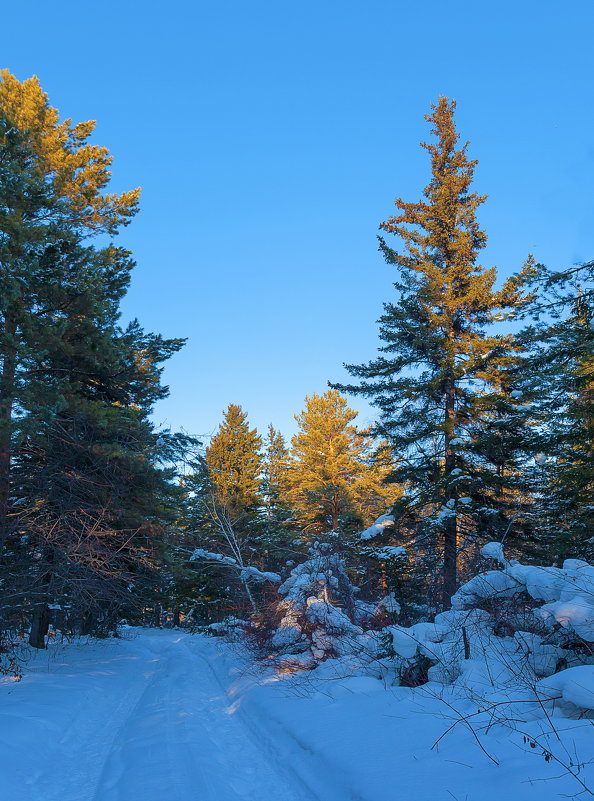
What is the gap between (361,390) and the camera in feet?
59.1

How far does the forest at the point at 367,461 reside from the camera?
279 inches

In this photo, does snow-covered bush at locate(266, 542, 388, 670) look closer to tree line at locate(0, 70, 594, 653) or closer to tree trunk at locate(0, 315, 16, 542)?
tree line at locate(0, 70, 594, 653)

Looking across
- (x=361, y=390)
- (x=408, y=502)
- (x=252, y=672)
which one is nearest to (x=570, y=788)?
(x=252, y=672)

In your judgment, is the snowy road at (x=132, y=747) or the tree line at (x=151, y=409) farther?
the tree line at (x=151, y=409)

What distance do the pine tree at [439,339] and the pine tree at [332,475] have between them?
24.3 ft

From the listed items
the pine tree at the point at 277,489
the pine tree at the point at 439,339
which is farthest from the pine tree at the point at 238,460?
the pine tree at the point at 439,339

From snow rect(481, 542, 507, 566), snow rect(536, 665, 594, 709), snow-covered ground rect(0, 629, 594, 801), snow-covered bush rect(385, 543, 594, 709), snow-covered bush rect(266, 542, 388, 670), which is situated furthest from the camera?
snow-covered bush rect(266, 542, 388, 670)

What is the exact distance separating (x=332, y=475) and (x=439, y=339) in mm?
12337

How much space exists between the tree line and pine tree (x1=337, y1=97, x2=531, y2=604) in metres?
0.07

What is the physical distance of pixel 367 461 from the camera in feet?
60.4

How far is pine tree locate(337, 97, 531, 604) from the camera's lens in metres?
16.2

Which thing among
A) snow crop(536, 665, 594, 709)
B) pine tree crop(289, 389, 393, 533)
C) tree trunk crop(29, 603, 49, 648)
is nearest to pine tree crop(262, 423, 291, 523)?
pine tree crop(289, 389, 393, 533)

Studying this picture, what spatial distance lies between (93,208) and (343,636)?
13395mm

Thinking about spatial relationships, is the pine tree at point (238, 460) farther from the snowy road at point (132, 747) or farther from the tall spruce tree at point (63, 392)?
the snowy road at point (132, 747)
